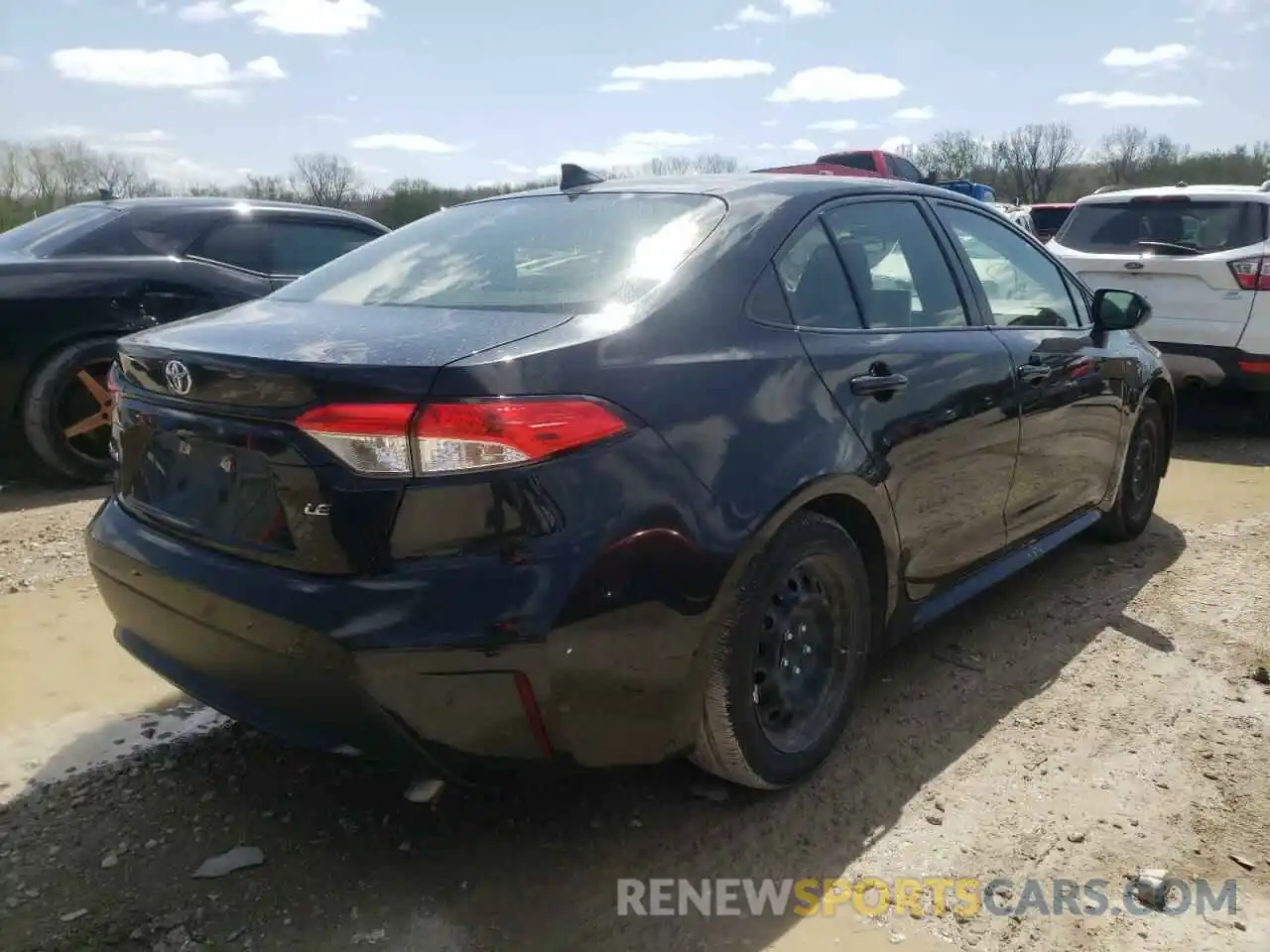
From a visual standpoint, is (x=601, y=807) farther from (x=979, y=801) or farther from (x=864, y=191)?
(x=864, y=191)

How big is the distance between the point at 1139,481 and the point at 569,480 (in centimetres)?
378

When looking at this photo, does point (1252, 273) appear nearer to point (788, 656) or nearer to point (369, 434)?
point (788, 656)

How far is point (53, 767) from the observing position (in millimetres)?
2920

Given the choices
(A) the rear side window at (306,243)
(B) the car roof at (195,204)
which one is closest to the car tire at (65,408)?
(B) the car roof at (195,204)

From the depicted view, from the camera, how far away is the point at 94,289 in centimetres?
561

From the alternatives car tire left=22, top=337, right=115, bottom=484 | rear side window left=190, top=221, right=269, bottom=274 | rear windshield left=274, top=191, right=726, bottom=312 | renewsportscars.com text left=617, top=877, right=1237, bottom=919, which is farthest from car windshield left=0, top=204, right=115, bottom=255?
renewsportscars.com text left=617, top=877, right=1237, bottom=919

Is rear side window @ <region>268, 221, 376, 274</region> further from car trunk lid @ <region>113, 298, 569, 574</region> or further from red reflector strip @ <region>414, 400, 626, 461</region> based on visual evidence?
red reflector strip @ <region>414, 400, 626, 461</region>

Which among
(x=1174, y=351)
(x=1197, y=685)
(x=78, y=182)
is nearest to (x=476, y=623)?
(x=1197, y=685)

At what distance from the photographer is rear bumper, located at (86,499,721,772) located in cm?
207

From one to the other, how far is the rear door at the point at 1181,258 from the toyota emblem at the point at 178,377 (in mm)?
6164

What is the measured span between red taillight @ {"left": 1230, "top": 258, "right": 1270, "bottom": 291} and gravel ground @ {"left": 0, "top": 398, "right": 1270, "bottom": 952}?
3.80m

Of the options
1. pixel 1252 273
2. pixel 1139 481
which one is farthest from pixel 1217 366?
pixel 1139 481

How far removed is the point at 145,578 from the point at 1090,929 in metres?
2.29

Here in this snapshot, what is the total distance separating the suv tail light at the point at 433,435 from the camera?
204 cm
